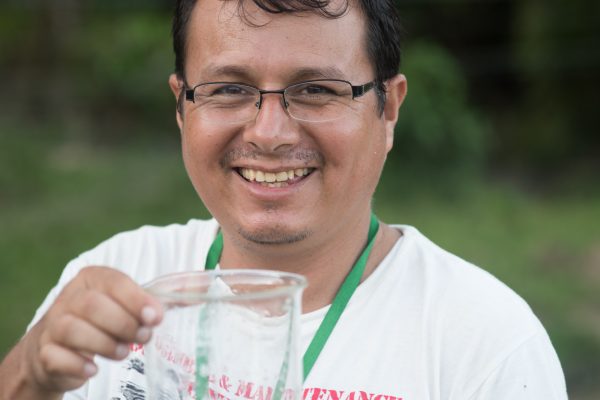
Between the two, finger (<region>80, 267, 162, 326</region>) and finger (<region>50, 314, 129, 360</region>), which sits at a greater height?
finger (<region>80, 267, 162, 326</region>)

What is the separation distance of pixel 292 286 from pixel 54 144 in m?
9.66

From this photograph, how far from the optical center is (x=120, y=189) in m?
8.66

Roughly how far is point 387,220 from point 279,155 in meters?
5.94

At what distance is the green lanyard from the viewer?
1.86 meters

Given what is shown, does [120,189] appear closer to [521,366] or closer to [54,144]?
[54,144]

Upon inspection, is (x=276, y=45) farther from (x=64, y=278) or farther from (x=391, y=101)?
(x=64, y=278)

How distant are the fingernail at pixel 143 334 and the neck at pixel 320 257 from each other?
0.73m

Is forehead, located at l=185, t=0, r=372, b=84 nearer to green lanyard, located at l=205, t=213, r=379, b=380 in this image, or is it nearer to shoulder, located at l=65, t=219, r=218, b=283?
green lanyard, located at l=205, t=213, r=379, b=380

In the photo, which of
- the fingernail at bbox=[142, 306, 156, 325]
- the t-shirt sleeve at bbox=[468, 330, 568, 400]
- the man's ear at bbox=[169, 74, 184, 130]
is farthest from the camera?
the man's ear at bbox=[169, 74, 184, 130]

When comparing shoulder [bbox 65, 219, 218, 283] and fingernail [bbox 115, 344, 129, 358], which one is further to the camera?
shoulder [bbox 65, 219, 218, 283]

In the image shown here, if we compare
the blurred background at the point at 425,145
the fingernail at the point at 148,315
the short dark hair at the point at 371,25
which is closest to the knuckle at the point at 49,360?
the fingernail at the point at 148,315

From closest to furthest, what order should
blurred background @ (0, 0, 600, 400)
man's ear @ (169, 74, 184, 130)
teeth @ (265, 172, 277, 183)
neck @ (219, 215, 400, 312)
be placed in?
teeth @ (265, 172, 277, 183), neck @ (219, 215, 400, 312), man's ear @ (169, 74, 184, 130), blurred background @ (0, 0, 600, 400)

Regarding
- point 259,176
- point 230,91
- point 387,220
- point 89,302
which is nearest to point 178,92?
point 230,91

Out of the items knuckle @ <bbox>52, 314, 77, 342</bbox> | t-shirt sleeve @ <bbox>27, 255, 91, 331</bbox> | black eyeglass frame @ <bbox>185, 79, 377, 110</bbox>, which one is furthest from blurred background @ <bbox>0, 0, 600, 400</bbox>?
knuckle @ <bbox>52, 314, 77, 342</bbox>
